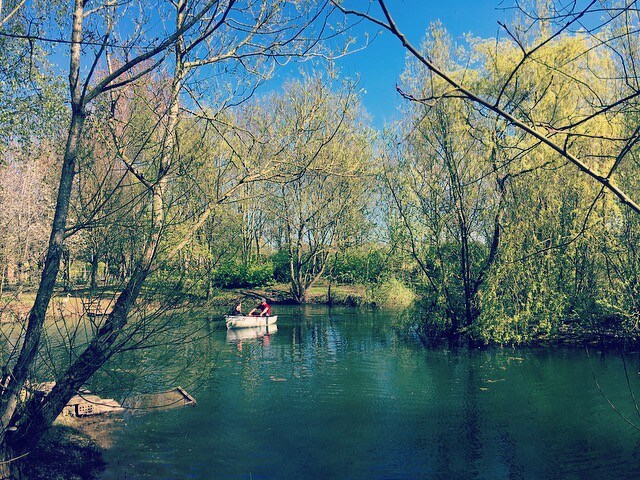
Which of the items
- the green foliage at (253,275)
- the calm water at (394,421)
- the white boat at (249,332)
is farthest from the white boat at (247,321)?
the green foliage at (253,275)

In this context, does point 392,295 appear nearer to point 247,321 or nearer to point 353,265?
point 247,321

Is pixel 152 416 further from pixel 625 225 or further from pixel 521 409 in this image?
pixel 625 225

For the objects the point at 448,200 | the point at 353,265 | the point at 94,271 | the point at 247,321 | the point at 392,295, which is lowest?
the point at 247,321

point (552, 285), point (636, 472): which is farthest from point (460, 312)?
point (636, 472)

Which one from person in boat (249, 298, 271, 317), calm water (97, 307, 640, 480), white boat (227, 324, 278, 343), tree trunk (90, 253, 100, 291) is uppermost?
tree trunk (90, 253, 100, 291)

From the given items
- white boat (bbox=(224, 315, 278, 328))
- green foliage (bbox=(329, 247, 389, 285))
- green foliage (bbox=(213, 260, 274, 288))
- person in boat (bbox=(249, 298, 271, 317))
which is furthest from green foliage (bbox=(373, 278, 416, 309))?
green foliage (bbox=(213, 260, 274, 288))

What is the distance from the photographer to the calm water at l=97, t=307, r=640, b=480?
873 cm

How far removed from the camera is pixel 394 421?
11023 mm

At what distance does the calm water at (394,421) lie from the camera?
28.7ft

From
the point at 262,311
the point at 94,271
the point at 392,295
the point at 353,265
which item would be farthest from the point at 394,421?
the point at 353,265

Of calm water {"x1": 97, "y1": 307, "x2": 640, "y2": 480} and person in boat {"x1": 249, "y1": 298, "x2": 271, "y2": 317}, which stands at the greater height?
person in boat {"x1": 249, "y1": 298, "x2": 271, "y2": 317}

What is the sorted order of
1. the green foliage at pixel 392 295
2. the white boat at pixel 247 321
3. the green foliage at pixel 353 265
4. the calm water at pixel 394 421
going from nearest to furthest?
the calm water at pixel 394 421
the white boat at pixel 247 321
the green foliage at pixel 392 295
the green foliage at pixel 353 265

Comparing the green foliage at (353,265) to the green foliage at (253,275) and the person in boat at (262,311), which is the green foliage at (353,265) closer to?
the green foliage at (253,275)

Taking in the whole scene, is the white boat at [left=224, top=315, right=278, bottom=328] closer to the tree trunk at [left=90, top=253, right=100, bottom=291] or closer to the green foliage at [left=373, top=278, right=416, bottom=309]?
the green foliage at [left=373, top=278, right=416, bottom=309]
